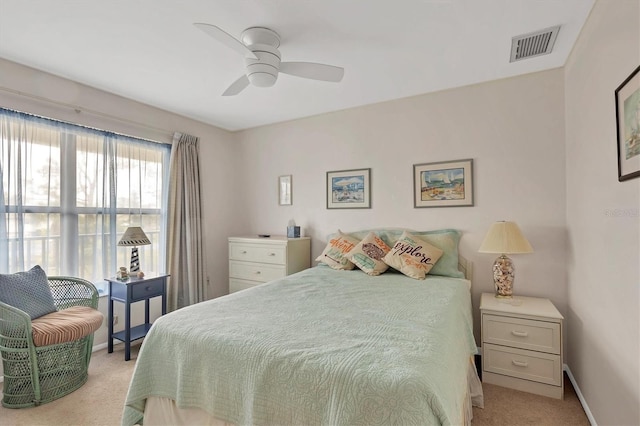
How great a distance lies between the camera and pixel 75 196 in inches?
116

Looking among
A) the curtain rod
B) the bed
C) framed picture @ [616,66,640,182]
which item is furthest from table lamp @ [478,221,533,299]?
the curtain rod

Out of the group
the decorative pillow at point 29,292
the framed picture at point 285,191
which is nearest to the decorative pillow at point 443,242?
the framed picture at point 285,191

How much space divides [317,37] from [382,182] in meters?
1.71

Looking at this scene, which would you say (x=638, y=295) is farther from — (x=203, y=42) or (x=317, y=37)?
(x=203, y=42)

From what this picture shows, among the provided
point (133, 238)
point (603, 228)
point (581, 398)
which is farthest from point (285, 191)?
point (581, 398)

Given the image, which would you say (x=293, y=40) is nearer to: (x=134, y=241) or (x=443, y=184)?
(x=443, y=184)

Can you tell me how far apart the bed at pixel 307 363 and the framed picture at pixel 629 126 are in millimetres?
1094

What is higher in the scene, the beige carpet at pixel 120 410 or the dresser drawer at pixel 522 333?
the dresser drawer at pixel 522 333

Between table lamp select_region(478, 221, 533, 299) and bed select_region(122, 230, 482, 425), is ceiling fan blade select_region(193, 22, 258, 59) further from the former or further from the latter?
table lamp select_region(478, 221, 533, 299)

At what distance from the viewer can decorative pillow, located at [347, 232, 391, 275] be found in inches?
114

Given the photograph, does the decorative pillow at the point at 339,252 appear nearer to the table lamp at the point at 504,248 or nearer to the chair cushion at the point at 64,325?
the table lamp at the point at 504,248

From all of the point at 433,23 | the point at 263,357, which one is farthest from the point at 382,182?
the point at 263,357

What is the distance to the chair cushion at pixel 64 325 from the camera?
2127mm

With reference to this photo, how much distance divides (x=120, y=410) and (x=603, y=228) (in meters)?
3.23
